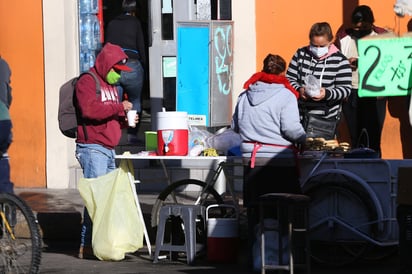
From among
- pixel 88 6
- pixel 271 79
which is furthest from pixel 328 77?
pixel 88 6

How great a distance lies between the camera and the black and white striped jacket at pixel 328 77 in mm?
10227

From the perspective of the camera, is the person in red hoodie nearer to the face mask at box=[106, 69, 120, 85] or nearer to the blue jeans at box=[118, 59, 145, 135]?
the face mask at box=[106, 69, 120, 85]

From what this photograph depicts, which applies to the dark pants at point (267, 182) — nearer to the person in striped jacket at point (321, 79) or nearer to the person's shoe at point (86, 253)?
the person in striped jacket at point (321, 79)

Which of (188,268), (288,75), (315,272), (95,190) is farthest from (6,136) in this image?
(288,75)

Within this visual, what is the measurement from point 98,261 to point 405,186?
3461 mm

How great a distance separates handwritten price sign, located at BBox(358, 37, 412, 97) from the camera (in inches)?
242

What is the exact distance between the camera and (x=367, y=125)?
458 inches

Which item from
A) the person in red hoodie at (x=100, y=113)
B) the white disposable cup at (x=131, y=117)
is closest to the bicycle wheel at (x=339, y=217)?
the white disposable cup at (x=131, y=117)

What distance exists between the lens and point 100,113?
913cm

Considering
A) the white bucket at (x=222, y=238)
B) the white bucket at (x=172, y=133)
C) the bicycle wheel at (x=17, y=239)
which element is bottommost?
the white bucket at (x=222, y=238)

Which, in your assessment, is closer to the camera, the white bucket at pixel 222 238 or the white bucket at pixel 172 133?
the white bucket at pixel 222 238

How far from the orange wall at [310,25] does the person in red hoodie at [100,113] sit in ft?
10.2

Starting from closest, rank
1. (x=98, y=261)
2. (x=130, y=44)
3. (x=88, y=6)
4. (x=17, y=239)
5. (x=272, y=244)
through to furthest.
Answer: (x=17, y=239), (x=272, y=244), (x=98, y=261), (x=130, y=44), (x=88, y=6)

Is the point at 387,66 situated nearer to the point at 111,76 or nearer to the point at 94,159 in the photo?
the point at 111,76
